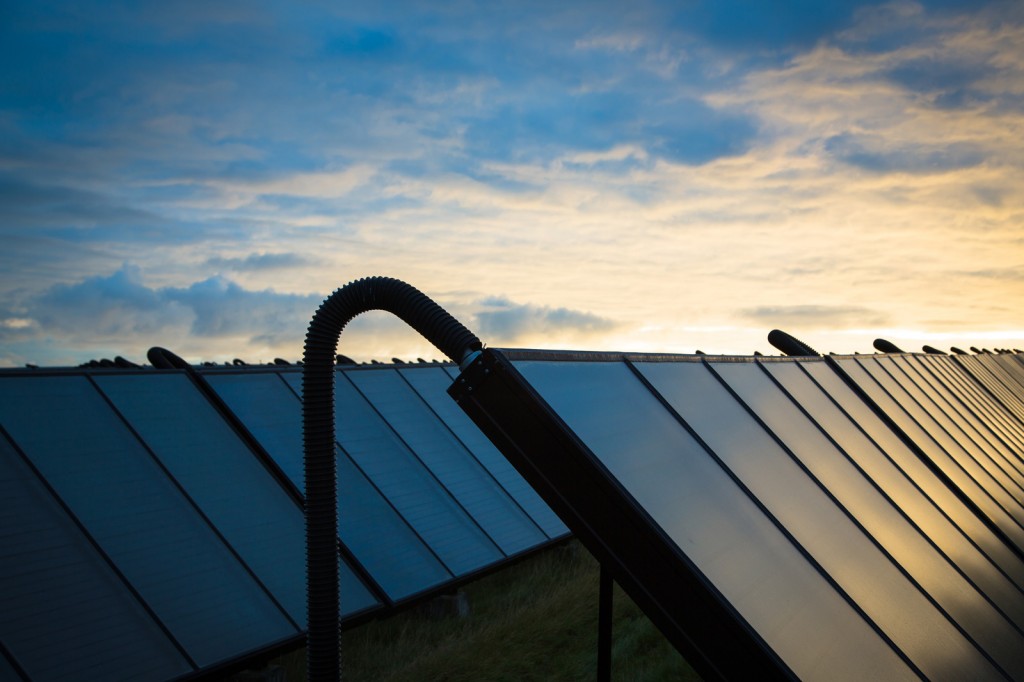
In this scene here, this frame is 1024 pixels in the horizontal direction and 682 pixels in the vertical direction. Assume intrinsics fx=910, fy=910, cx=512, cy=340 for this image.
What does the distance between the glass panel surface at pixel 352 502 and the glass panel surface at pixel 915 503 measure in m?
4.58

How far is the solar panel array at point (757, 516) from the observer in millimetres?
3750

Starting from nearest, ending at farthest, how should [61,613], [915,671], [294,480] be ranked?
[915,671], [61,613], [294,480]

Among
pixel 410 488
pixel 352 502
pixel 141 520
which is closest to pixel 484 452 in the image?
pixel 410 488

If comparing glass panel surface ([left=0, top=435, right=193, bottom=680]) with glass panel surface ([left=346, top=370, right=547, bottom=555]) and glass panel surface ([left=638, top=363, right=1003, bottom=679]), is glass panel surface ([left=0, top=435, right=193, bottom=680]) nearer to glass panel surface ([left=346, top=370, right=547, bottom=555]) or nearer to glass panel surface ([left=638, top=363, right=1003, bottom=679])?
glass panel surface ([left=638, top=363, right=1003, bottom=679])

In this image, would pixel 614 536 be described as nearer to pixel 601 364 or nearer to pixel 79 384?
pixel 601 364

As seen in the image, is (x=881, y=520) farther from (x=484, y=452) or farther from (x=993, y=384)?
(x=993, y=384)

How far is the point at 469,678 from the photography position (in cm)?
881

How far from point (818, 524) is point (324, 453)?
3.12 m

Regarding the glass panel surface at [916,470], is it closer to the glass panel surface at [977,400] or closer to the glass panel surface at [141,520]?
the glass panel surface at [141,520]

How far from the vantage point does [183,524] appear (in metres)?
8.36

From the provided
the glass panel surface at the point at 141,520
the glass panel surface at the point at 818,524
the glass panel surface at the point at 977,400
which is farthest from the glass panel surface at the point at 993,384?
the glass panel surface at the point at 141,520

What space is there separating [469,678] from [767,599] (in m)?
5.39

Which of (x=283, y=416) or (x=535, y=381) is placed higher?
(x=283, y=416)

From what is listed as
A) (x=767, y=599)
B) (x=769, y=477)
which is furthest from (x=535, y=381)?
(x=769, y=477)
